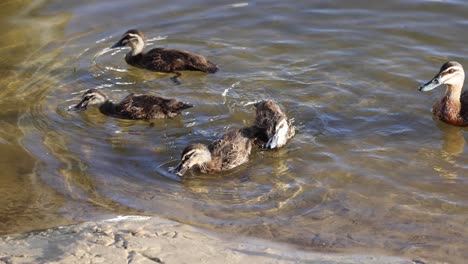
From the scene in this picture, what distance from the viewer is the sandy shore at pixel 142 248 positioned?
5.48 meters

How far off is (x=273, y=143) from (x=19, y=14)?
5714 millimetres

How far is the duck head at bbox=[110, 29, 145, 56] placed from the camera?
10500mm

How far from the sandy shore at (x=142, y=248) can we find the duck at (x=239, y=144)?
4.93 feet

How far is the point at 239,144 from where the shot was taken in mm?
8117

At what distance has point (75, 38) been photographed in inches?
444

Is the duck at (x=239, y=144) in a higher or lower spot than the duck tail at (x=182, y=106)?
lower

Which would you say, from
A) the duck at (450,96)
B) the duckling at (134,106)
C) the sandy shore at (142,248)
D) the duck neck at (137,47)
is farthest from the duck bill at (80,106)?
the duck at (450,96)

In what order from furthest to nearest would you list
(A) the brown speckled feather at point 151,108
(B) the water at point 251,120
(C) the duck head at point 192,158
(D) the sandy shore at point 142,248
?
(A) the brown speckled feather at point 151,108 < (C) the duck head at point 192,158 < (B) the water at point 251,120 < (D) the sandy shore at point 142,248

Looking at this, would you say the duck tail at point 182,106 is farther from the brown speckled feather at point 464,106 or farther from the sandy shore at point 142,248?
→ the brown speckled feather at point 464,106

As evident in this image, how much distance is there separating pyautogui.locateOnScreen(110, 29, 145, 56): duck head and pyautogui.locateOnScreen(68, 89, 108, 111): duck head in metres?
1.37

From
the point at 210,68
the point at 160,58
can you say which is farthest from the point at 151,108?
the point at 160,58

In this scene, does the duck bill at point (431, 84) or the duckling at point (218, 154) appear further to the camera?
the duck bill at point (431, 84)

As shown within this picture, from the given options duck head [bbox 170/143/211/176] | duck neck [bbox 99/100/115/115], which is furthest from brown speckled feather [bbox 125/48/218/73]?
duck head [bbox 170/143/211/176]

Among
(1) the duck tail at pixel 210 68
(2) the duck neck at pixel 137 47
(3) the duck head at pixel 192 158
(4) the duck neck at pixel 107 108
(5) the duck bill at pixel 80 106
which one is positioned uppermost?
(2) the duck neck at pixel 137 47
